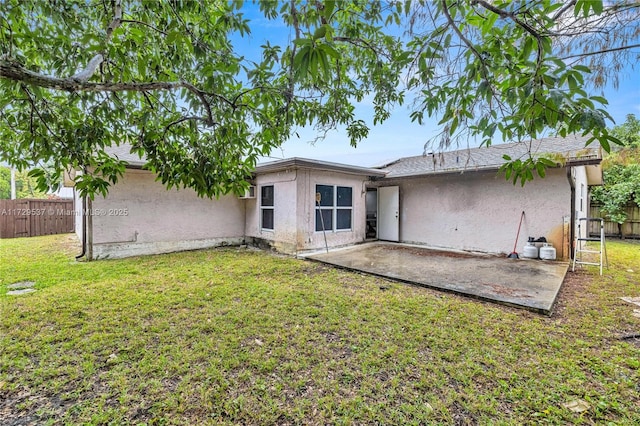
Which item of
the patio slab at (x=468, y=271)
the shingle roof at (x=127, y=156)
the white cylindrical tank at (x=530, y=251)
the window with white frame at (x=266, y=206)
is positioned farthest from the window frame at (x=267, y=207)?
the white cylindrical tank at (x=530, y=251)

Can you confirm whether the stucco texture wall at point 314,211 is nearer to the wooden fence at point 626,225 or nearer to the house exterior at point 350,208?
the house exterior at point 350,208

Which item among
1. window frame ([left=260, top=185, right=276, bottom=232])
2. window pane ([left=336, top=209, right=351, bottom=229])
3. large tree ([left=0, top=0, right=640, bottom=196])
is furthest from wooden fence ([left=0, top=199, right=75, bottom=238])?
window pane ([left=336, top=209, right=351, bottom=229])

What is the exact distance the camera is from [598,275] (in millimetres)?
5562

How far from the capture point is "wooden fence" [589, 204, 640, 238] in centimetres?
1072

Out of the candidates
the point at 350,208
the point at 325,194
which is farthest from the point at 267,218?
the point at 350,208

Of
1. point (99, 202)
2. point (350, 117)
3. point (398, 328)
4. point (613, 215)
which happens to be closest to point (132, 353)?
point (398, 328)

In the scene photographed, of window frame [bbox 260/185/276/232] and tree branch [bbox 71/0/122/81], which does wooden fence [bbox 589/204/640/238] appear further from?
tree branch [bbox 71/0/122/81]

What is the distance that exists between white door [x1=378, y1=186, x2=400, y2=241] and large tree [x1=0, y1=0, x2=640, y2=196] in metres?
6.25

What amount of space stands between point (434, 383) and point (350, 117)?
3152 mm

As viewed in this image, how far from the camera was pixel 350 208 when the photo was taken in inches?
355

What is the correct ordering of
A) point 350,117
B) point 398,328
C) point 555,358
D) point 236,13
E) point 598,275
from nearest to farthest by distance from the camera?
point 236,13 < point 555,358 < point 398,328 < point 350,117 < point 598,275

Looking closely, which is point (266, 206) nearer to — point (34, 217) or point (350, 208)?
point (350, 208)

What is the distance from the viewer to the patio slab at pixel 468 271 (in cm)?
424

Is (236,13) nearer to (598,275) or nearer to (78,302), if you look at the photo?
(78,302)
